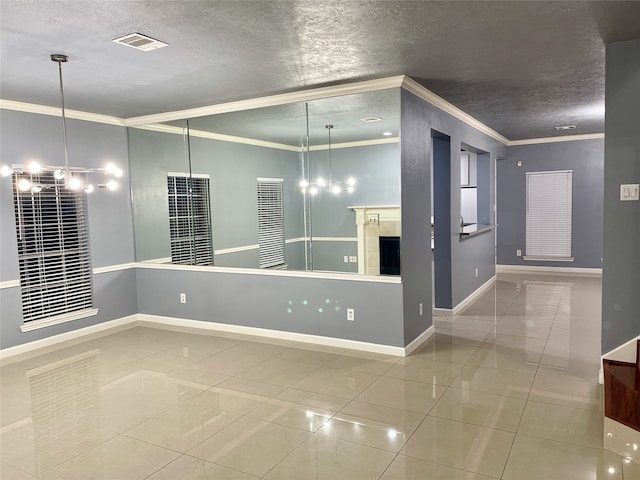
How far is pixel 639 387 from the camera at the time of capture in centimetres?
288

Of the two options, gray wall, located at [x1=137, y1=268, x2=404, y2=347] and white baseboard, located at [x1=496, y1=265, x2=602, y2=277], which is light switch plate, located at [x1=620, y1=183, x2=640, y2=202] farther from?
white baseboard, located at [x1=496, y1=265, x2=602, y2=277]

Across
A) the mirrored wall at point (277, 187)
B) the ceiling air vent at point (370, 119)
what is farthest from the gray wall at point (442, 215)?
the mirrored wall at point (277, 187)

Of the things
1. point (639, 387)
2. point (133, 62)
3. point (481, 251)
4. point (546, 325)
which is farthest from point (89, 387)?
point (481, 251)

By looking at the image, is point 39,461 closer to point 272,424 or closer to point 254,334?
point 272,424

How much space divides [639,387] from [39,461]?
363 centimetres

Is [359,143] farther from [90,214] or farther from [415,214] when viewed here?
[90,214]

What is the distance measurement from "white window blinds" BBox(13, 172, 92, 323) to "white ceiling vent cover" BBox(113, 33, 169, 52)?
7.54ft

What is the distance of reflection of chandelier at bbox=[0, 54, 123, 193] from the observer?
11.7 ft

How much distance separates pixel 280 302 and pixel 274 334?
1.20 ft

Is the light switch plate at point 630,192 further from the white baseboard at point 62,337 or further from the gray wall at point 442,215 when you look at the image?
the white baseboard at point 62,337

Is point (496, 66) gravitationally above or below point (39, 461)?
above

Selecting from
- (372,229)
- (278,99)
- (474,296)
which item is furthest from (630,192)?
(474,296)

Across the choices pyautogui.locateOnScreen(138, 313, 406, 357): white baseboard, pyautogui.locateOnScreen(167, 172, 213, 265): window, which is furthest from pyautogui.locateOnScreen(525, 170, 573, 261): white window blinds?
pyautogui.locateOnScreen(167, 172, 213, 265): window

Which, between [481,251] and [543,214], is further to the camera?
[543,214]
